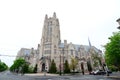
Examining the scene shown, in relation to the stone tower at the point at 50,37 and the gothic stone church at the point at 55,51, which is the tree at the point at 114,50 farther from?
the stone tower at the point at 50,37

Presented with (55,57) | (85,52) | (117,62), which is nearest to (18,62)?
(55,57)

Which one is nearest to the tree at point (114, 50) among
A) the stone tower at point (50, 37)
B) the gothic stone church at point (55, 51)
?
the gothic stone church at point (55, 51)

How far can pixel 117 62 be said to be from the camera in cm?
2917

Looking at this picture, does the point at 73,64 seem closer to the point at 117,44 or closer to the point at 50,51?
the point at 50,51

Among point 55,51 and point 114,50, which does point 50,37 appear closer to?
point 55,51

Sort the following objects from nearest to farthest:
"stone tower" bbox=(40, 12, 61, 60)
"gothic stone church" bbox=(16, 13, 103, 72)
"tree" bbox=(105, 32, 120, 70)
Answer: "tree" bbox=(105, 32, 120, 70)
"gothic stone church" bbox=(16, 13, 103, 72)
"stone tower" bbox=(40, 12, 61, 60)

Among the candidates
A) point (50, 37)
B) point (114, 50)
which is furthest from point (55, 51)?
point (114, 50)

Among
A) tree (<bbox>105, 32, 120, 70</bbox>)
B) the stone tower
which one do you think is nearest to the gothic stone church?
the stone tower

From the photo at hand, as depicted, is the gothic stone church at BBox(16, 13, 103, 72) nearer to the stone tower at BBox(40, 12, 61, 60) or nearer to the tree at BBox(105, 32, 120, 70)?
the stone tower at BBox(40, 12, 61, 60)

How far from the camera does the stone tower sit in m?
73.2

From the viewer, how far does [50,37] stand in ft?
250

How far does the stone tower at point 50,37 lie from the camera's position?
73.2m

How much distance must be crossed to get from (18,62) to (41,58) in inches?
639

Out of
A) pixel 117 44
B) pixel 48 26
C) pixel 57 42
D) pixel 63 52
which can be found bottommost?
pixel 117 44
